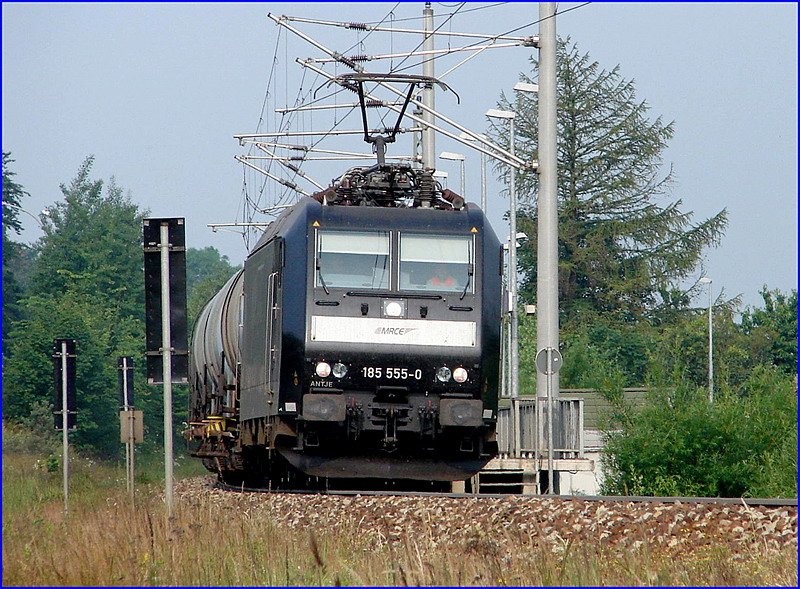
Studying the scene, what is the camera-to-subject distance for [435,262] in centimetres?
1764

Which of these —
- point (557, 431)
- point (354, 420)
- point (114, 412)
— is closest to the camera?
point (354, 420)

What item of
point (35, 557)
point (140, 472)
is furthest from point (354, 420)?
point (140, 472)

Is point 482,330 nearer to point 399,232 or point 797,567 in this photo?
point 399,232

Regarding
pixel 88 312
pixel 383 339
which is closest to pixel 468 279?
pixel 383 339

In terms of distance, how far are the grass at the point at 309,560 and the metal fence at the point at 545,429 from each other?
30.6ft

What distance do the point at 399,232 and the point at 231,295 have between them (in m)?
6.75

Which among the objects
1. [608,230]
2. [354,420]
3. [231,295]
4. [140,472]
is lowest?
[140,472]

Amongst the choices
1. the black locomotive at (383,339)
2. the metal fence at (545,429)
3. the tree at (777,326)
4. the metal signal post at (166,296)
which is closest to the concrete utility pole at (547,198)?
the metal fence at (545,429)

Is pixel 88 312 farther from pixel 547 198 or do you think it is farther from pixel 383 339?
pixel 383 339

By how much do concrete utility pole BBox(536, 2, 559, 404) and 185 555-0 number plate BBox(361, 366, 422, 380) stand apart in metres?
5.67

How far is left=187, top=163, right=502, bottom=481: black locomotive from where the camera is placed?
17.3 m

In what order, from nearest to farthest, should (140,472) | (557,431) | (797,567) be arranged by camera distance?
(797,567), (557,431), (140,472)

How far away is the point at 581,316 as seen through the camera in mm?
62906

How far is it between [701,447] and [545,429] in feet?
8.97
